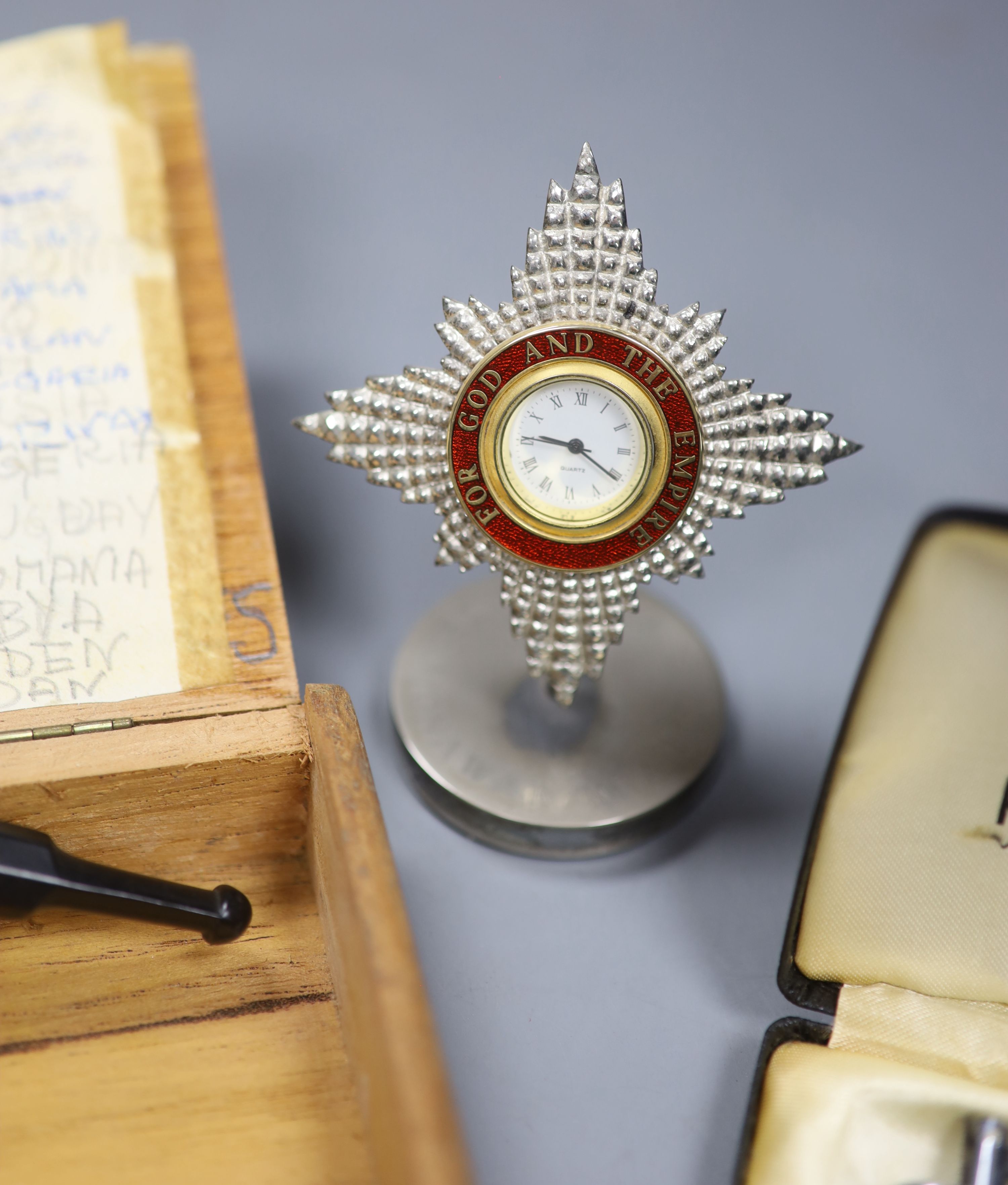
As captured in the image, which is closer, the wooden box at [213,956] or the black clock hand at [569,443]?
the wooden box at [213,956]

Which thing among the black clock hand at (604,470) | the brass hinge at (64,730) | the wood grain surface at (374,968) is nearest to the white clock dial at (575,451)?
the black clock hand at (604,470)

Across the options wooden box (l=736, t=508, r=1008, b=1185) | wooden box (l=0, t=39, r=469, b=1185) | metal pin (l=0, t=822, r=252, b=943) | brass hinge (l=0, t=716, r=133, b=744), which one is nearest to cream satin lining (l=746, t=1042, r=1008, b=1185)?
wooden box (l=736, t=508, r=1008, b=1185)

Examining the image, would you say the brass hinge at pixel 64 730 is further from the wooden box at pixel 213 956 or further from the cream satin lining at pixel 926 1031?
the cream satin lining at pixel 926 1031

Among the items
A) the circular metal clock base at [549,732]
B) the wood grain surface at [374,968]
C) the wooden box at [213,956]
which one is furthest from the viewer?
the circular metal clock base at [549,732]

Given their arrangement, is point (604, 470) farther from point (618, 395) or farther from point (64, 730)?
point (64, 730)

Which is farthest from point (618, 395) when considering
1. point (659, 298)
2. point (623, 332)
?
point (659, 298)

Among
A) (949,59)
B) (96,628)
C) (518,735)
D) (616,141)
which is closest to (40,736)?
(96,628)

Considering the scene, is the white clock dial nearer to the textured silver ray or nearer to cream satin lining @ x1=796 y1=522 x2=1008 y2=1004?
the textured silver ray
